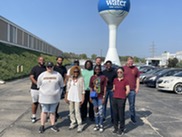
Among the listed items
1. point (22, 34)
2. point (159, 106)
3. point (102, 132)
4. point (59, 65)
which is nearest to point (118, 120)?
point (102, 132)

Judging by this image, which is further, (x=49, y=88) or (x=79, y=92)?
(x=79, y=92)

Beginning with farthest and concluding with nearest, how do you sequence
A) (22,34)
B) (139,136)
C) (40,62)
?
(22,34) < (40,62) < (139,136)

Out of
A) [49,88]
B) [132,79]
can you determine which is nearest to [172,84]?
[132,79]

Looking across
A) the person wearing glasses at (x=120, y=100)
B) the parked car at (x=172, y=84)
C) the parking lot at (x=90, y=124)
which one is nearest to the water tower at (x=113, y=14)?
the parked car at (x=172, y=84)

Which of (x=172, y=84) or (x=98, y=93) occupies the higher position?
(x=98, y=93)

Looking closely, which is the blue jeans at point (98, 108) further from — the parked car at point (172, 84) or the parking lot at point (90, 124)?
the parked car at point (172, 84)

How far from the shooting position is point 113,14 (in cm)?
4619

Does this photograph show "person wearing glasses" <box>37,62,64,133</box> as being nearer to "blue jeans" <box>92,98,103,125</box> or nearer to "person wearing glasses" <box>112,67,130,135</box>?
"blue jeans" <box>92,98,103,125</box>

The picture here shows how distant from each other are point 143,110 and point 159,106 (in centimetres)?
142

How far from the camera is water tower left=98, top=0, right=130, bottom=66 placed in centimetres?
4556

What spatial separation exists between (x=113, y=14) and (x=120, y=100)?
134ft

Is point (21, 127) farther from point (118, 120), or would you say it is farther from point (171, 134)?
point (171, 134)

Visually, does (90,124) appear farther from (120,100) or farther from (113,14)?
(113,14)

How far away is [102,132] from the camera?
6.78 m
